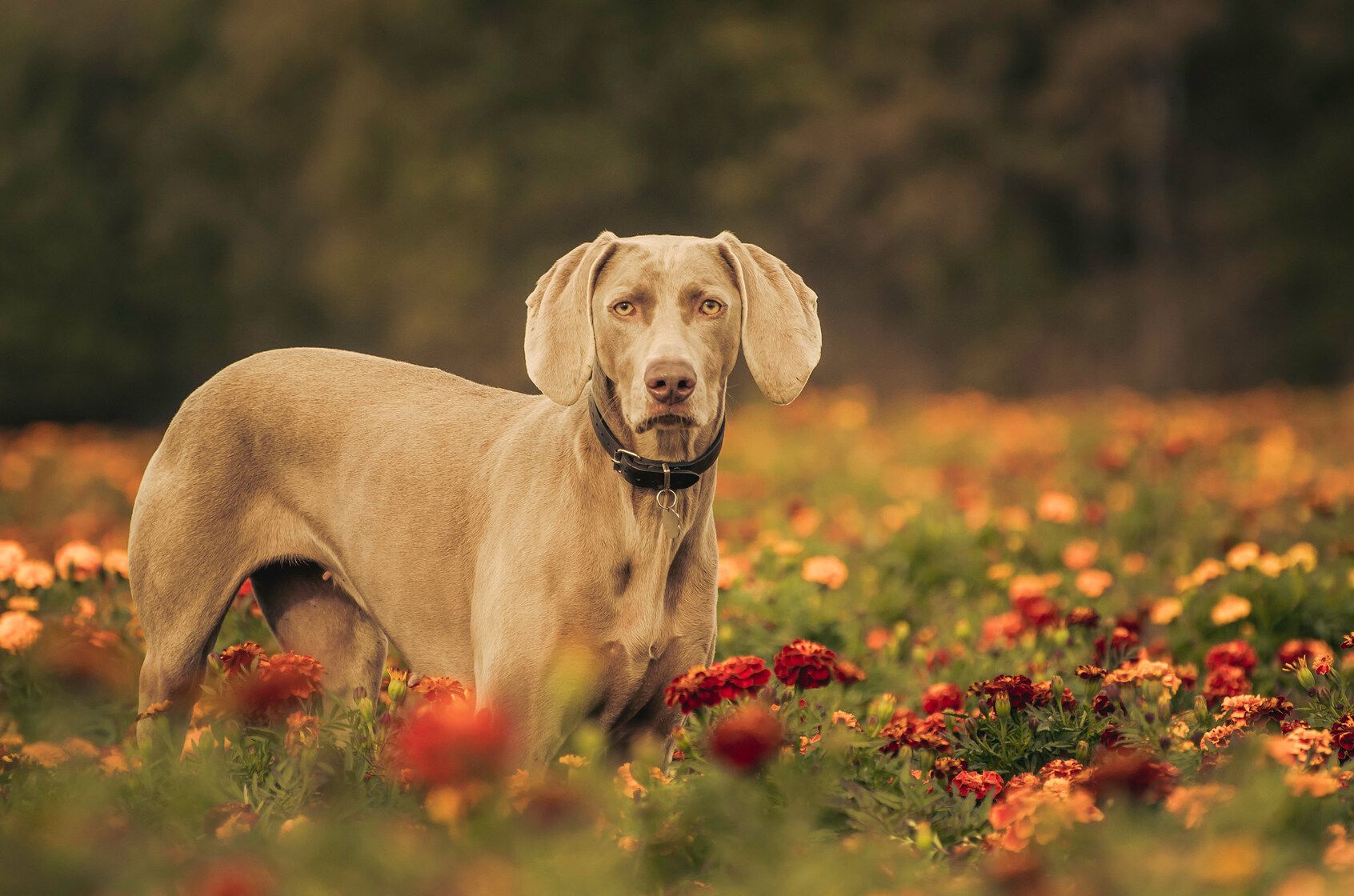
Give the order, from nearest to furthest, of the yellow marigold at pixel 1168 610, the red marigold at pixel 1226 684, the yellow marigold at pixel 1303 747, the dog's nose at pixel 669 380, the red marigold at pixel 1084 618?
1. the yellow marigold at pixel 1303 747
2. the dog's nose at pixel 669 380
3. the red marigold at pixel 1226 684
4. the red marigold at pixel 1084 618
5. the yellow marigold at pixel 1168 610

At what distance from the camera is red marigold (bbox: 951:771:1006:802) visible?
2840 mm

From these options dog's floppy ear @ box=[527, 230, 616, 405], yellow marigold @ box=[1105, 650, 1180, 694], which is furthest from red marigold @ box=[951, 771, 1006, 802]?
dog's floppy ear @ box=[527, 230, 616, 405]

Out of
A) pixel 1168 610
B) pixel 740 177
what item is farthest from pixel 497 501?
pixel 740 177

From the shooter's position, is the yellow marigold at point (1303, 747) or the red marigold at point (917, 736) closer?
the yellow marigold at point (1303, 747)

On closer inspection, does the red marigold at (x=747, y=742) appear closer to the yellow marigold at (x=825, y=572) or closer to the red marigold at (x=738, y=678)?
the red marigold at (x=738, y=678)

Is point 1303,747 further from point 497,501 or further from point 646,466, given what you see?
point 497,501

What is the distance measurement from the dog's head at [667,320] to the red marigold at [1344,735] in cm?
142

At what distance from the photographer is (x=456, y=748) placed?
2.27 metres

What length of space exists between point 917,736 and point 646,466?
87 centimetres

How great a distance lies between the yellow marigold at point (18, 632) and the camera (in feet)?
13.3

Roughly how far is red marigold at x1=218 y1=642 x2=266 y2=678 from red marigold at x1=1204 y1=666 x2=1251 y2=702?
250 centimetres

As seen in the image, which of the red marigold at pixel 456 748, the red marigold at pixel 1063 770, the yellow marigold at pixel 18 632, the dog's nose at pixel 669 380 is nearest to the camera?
the red marigold at pixel 456 748

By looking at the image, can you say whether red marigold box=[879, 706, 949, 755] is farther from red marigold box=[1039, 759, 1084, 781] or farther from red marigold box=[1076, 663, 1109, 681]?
red marigold box=[1076, 663, 1109, 681]

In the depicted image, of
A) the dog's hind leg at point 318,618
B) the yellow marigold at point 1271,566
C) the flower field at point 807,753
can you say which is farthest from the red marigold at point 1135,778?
the dog's hind leg at point 318,618
